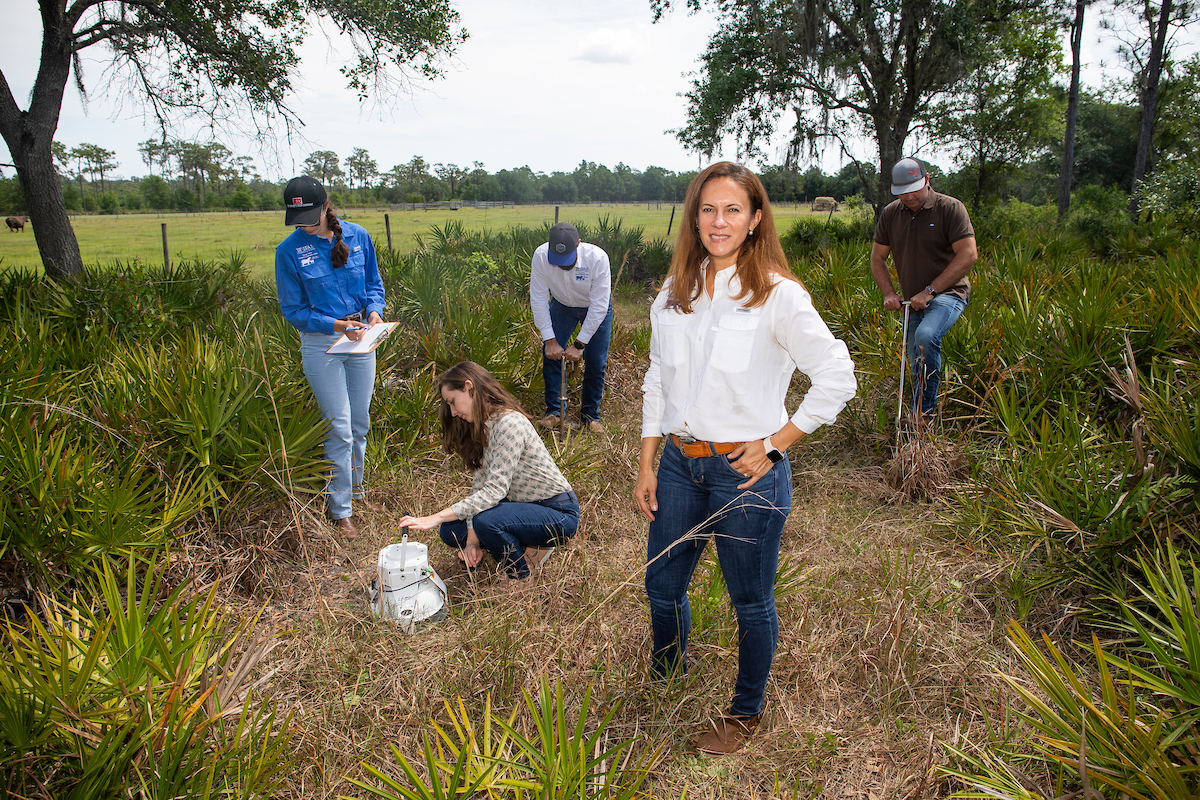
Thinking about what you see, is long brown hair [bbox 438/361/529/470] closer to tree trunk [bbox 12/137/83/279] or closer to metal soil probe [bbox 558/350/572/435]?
metal soil probe [bbox 558/350/572/435]

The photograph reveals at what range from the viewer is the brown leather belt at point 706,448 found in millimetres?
2064

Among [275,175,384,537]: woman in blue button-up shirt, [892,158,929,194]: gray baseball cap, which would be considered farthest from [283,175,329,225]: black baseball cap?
[892,158,929,194]: gray baseball cap

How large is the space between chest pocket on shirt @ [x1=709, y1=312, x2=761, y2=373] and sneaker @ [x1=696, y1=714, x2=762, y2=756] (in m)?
1.29

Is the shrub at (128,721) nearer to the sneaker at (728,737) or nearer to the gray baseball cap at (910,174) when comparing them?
the sneaker at (728,737)

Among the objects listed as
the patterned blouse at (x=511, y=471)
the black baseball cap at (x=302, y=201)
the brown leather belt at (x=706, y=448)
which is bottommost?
the patterned blouse at (x=511, y=471)

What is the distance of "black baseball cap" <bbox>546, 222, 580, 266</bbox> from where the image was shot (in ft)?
17.4

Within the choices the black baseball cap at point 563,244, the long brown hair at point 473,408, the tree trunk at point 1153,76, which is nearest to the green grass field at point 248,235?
the black baseball cap at point 563,244

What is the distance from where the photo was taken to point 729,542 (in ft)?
6.89

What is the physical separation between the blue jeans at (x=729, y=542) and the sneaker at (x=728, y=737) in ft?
0.14

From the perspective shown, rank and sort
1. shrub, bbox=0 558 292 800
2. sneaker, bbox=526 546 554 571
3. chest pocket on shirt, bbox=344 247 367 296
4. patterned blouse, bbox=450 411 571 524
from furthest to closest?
chest pocket on shirt, bbox=344 247 367 296 < sneaker, bbox=526 546 554 571 < patterned blouse, bbox=450 411 571 524 < shrub, bbox=0 558 292 800

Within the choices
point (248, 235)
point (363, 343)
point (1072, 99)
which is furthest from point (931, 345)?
point (248, 235)

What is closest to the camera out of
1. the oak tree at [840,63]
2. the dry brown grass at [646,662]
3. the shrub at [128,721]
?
the shrub at [128,721]

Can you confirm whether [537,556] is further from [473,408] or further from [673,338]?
[673,338]

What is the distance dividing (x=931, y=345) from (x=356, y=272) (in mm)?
3761
